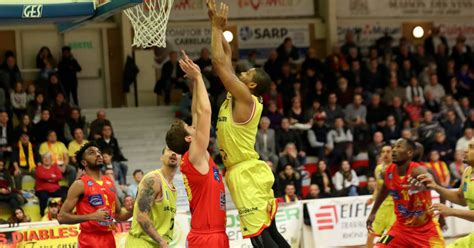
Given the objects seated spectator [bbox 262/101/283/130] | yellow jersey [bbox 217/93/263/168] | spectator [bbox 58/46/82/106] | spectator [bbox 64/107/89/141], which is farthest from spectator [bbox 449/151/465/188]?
yellow jersey [bbox 217/93/263/168]

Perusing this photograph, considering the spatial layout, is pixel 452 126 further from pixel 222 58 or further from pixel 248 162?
pixel 222 58

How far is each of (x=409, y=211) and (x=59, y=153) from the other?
29.8 ft

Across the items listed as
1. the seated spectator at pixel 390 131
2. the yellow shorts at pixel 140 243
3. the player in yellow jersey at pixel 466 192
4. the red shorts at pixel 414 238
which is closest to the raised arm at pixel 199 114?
the yellow shorts at pixel 140 243

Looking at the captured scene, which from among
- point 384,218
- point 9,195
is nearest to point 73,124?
point 9,195

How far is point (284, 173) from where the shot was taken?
19453 millimetres

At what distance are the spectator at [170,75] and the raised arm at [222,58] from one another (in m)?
13.6

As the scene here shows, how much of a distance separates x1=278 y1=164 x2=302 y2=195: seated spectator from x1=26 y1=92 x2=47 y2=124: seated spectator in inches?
199

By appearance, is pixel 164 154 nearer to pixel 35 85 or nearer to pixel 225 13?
pixel 225 13

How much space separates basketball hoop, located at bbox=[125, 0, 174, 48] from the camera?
11781 mm

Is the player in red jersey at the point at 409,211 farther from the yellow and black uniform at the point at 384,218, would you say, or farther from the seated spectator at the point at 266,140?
the seated spectator at the point at 266,140

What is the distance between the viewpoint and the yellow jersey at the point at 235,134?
9383 mm

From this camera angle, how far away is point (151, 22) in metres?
12.0

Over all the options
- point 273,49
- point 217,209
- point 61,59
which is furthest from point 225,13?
point 273,49

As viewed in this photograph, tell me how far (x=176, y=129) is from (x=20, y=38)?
1470cm
